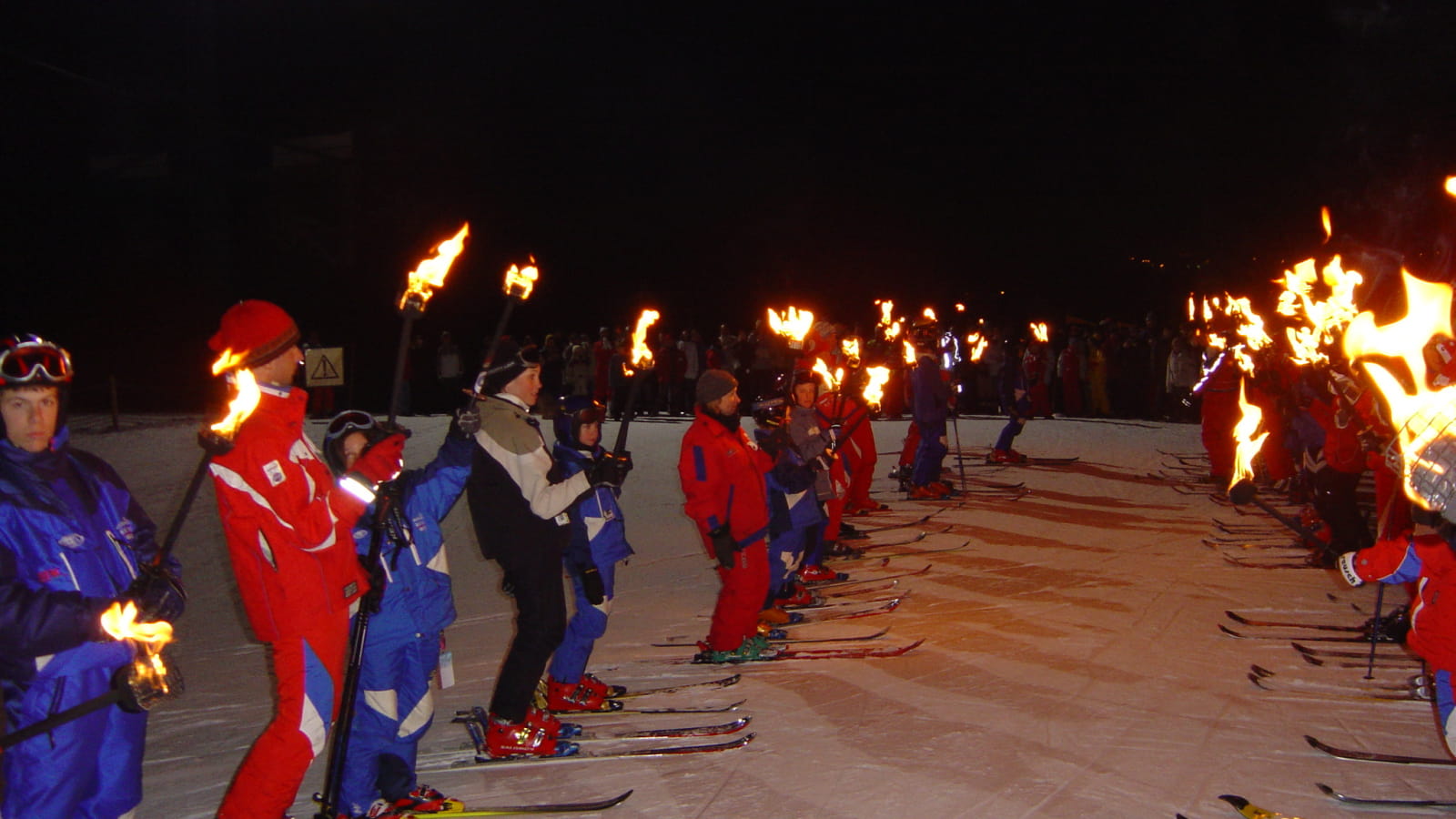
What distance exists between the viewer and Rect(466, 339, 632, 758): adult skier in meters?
4.91

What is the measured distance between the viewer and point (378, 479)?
4230mm

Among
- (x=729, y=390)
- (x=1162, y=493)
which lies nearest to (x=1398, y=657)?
(x=729, y=390)

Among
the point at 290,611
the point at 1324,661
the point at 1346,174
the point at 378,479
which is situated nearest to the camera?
the point at 290,611

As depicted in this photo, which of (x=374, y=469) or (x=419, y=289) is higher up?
(x=419, y=289)

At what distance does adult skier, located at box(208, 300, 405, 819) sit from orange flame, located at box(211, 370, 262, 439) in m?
0.03

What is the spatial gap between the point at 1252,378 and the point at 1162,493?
2.33 m

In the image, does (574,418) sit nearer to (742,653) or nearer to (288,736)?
(742,653)

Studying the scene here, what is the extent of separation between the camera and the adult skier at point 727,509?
650 cm

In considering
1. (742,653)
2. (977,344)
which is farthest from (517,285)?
(977,344)

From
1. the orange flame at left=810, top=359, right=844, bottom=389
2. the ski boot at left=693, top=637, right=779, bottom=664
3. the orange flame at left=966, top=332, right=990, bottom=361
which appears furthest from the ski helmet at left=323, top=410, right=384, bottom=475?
the orange flame at left=966, top=332, right=990, bottom=361

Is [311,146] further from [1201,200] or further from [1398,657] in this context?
[1201,200]

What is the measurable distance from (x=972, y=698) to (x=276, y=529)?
3.72 m

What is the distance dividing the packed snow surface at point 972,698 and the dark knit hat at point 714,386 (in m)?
1.64

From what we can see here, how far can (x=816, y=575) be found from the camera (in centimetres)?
921
